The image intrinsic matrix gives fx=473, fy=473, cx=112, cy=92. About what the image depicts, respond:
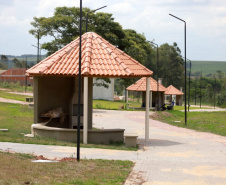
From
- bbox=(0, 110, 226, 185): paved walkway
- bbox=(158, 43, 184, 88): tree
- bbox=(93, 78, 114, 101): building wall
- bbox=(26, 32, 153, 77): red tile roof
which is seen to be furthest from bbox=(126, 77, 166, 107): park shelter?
bbox=(158, 43, 184, 88): tree

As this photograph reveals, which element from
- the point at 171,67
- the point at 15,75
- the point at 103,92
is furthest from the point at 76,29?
the point at 15,75

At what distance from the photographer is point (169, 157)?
54.5ft

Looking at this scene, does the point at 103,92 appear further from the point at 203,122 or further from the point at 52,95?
the point at 52,95

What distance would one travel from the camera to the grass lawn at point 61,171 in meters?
11.2

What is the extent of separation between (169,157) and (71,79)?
31.3 feet

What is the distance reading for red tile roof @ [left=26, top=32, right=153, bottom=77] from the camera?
65.5 feet

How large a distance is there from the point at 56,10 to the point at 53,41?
3.16 metres

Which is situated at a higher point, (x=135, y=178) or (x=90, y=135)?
(x=90, y=135)

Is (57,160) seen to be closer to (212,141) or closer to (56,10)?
(212,141)

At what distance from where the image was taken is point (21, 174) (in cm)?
1158

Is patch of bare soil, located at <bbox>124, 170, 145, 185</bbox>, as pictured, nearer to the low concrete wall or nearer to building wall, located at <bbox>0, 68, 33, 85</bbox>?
the low concrete wall

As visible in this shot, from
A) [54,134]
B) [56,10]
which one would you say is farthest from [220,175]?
[56,10]

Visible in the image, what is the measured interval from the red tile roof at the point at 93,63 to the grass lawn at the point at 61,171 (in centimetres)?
607

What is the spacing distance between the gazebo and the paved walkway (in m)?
2.17
